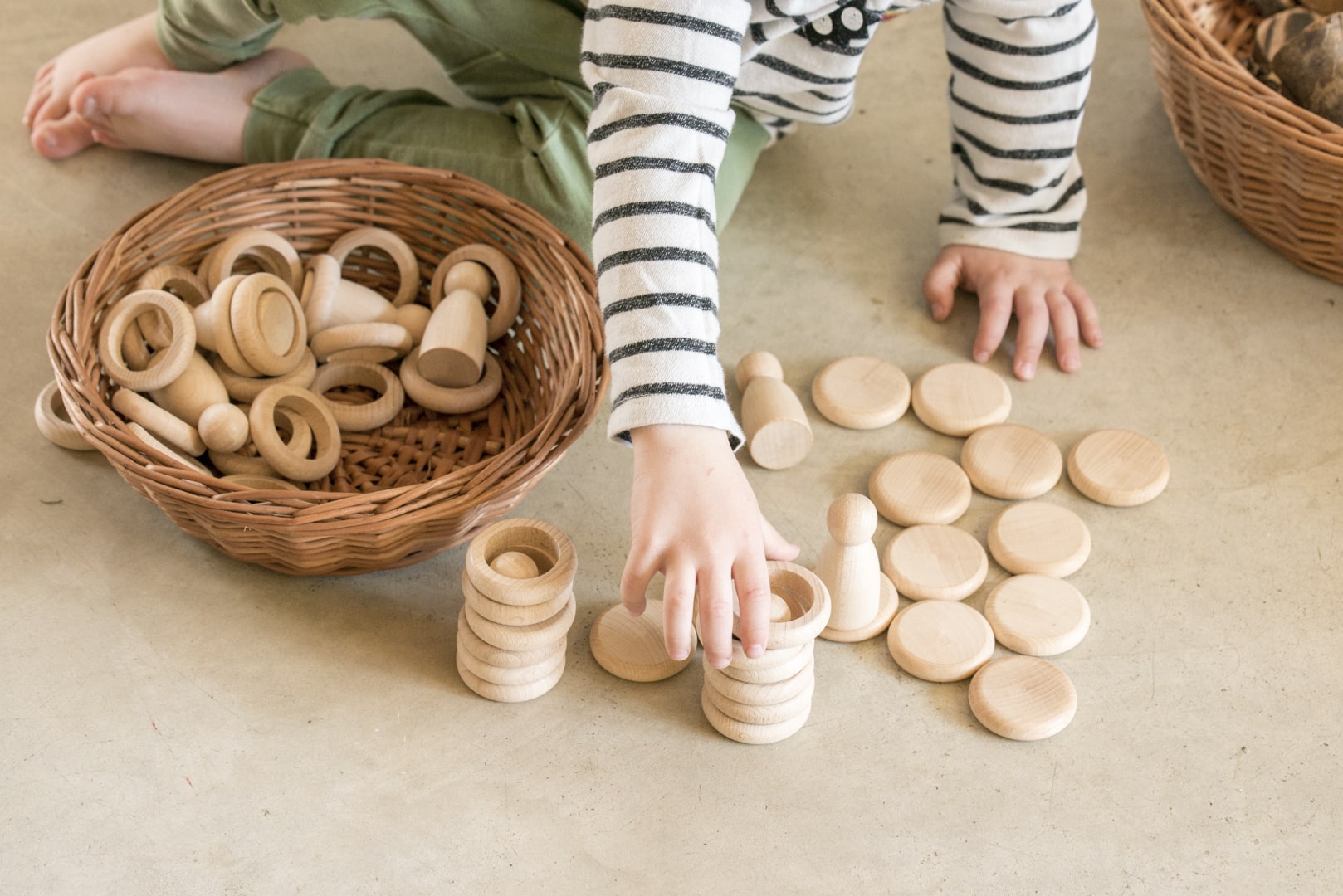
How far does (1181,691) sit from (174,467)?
73 cm

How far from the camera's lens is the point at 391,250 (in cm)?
112

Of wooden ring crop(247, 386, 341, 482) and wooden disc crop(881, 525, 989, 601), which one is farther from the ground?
wooden ring crop(247, 386, 341, 482)

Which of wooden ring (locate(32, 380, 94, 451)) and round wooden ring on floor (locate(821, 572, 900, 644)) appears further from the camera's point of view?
wooden ring (locate(32, 380, 94, 451))

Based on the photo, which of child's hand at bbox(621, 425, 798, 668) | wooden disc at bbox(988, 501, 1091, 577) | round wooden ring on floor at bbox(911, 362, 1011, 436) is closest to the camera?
child's hand at bbox(621, 425, 798, 668)

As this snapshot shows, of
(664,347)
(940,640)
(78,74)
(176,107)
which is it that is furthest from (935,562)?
(78,74)

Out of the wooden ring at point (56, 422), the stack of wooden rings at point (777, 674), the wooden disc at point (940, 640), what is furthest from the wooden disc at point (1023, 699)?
the wooden ring at point (56, 422)

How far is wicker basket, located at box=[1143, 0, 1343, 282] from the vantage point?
1.11 meters

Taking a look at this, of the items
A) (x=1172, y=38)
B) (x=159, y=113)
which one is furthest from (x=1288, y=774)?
(x=159, y=113)

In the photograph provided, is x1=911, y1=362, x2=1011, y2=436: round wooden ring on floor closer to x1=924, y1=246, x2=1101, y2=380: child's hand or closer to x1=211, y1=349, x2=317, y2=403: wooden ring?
x1=924, y1=246, x2=1101, y2=380: child's hand

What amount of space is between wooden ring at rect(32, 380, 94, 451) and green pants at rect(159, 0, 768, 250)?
0.34m

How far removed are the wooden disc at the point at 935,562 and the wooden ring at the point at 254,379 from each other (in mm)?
491

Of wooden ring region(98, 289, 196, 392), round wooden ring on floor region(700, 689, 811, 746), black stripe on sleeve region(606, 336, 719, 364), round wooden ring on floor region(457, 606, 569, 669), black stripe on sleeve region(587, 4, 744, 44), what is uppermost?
black stripe on sleeve region(587, 4, 744, 44)

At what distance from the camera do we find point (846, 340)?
1.20 m

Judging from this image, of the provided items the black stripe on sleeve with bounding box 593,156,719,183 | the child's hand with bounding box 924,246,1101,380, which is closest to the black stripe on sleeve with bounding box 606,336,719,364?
the black stripe on sleeve with bounding box 593,156,719,183
